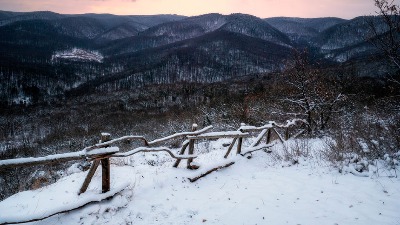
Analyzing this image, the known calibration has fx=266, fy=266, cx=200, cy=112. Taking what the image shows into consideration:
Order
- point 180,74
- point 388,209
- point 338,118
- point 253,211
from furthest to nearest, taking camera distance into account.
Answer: point 180,74 < point 338,118 < point 253,211 < point 388,209

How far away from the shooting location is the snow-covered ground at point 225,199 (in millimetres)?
4668

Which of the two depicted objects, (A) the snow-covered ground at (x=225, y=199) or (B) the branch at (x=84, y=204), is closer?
(B) the branch at (x=84, y=204)

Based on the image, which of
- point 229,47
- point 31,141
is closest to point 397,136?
point 31,141

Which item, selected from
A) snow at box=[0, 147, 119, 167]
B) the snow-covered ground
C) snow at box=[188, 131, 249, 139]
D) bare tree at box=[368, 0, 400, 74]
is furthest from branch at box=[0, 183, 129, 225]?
bare tree at box=[368, 0, 400, 74]

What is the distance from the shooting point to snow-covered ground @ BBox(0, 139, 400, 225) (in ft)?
15.3

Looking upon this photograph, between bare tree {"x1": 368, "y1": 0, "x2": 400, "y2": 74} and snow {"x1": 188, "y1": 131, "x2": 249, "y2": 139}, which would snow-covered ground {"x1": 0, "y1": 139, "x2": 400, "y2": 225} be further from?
bare tree {"x1": 368, "y1": 0, "x2": 400, "y2": 74}

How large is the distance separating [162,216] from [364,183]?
4.22 m

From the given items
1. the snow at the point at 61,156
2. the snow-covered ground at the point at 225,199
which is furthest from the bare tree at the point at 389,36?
the snow at the point at 61,156

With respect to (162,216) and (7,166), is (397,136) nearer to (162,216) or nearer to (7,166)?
(162,216)

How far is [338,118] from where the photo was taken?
15.4m

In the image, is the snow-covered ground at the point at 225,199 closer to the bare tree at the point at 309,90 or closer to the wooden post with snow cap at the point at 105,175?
the wooden post with snow cap at the point at 105,175

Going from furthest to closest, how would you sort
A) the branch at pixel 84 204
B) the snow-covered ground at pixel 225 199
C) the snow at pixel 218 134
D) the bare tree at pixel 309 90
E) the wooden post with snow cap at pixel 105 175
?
the bare tree at pixel 309 90, the snow at pixel 218 134, the wooden post with snow cap at pixel 105 175, the snow-covered ground at pixel 225 199, the branch at pixel 84 204

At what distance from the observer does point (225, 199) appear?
Answer: 5.66 metres

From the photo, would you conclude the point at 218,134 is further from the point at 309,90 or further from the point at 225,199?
the point at 309,90
